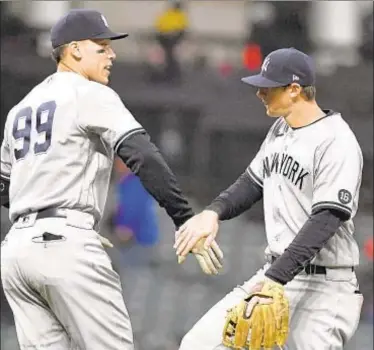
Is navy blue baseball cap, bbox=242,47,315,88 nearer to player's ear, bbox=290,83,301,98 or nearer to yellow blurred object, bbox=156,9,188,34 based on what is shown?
player's ear, bbox=290,83,301,98

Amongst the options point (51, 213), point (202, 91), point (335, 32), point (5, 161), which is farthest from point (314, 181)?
point (335, 32)

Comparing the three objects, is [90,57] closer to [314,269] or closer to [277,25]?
[314,269]

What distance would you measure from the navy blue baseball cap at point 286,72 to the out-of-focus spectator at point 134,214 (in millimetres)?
3283

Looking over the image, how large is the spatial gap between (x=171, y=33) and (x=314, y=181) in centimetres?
438

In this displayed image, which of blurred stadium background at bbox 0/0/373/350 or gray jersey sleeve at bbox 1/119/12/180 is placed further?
blurred stadium background at bbox 0/0/373/350

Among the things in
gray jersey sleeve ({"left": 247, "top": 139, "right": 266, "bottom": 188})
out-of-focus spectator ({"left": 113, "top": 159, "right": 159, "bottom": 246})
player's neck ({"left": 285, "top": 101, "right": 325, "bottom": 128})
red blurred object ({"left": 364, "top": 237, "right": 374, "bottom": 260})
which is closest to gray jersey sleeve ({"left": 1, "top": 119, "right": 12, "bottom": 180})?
gray jersey sleeve ({"left": 247, "top": 139, "right": 266, "bottom": 188})

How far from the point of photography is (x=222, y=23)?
742cm

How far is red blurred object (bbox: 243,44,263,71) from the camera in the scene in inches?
265

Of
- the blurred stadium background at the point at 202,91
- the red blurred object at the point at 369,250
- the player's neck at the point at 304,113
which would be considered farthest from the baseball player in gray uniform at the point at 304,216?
the red blurred object at the point at 369,250

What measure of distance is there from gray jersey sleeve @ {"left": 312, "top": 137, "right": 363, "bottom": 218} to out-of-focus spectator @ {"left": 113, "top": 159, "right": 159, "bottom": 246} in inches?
Result: 135

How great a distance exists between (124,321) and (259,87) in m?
0.78

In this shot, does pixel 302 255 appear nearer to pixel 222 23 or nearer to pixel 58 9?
pixel 58 9

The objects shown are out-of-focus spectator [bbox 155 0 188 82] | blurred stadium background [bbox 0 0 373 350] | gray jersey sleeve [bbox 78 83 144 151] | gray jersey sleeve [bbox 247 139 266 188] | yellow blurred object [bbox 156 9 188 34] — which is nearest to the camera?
gray jersey sleeve [bbox 78 83 144 151]

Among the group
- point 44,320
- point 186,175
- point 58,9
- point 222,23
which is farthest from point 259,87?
point 222,23
